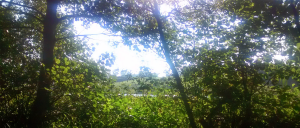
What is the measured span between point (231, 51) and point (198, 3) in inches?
73.6

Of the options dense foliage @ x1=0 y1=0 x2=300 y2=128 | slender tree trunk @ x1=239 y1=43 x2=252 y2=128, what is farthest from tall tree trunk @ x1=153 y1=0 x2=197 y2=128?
slender tree trunk @ x1=239 y1=43 x2=252 y2=128

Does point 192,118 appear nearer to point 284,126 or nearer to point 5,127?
point 284,126

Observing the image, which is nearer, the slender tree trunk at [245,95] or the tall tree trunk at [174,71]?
the slender tree trunk at [245,95]

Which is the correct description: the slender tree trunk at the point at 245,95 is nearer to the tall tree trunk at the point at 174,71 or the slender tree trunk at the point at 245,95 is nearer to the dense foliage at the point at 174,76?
the dense foliage at the point at 174,76

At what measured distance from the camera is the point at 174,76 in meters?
4.34

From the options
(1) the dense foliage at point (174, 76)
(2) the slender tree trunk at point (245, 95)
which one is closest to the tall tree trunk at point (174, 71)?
(1) the dense foliage at point (174, 76)

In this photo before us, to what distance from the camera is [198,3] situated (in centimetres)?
523

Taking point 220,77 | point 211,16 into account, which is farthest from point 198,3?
point 220,77

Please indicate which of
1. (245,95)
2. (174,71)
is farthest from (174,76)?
(245,95)

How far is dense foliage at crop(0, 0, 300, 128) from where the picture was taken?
375cm

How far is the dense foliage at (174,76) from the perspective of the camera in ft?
12.3

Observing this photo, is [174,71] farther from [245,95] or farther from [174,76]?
[245,95]

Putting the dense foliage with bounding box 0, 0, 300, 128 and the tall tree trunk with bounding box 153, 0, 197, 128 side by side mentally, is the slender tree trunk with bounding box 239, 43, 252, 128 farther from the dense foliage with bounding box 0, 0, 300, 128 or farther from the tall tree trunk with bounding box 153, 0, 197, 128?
the tall tree trunk with bounding box 153, 0, 197, 128

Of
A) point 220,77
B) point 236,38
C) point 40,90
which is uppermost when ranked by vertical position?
point 236,38
